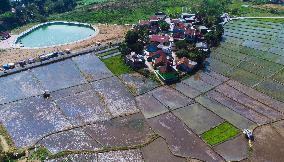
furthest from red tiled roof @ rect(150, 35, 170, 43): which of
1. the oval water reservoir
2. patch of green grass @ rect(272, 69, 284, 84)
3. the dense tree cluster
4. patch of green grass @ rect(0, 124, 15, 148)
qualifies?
patch of green grass @ rect(0, 124, 15, 148)

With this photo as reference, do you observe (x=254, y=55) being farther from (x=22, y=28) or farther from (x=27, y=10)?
(x=27, y=10)

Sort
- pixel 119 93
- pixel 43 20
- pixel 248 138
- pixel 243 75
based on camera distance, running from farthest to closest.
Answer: pixel 43 20 → pixel 243 75 → pixel 119 93 → pixel 248 138

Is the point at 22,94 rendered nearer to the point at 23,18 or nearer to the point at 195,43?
the point at 195,43

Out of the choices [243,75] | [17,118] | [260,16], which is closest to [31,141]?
[17,118]

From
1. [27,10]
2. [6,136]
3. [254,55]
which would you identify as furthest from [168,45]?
[27,10]

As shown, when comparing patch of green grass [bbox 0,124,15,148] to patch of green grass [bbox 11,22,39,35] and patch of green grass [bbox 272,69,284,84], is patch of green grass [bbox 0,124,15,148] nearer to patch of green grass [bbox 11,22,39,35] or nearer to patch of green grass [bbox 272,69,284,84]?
patch of green grass [bbox 11,22,39,35]

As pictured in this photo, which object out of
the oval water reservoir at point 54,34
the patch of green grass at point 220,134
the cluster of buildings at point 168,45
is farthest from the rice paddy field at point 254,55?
the oval water reservoir at point 54,34

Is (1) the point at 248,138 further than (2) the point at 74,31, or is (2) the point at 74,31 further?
(2) the point at 74,31
